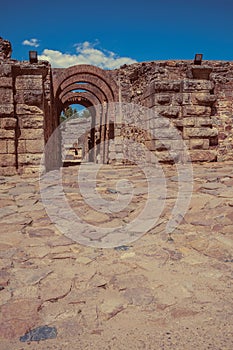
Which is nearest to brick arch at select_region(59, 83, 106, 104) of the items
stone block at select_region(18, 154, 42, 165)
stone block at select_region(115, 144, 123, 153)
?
stone block at select_region(115, 144, 123, 153)

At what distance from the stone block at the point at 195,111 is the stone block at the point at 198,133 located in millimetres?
356

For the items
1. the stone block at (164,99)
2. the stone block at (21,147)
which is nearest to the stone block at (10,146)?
the stone block at (21,147)

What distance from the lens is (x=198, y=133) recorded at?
7488 mm

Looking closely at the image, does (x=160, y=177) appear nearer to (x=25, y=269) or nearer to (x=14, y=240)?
(x=14, y=240)

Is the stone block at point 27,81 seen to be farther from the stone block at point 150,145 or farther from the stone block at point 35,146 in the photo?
the stone block at point 150,145

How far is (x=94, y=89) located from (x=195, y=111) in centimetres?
956

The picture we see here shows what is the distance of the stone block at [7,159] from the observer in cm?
664

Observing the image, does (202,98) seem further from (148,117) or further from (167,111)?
(148,117)

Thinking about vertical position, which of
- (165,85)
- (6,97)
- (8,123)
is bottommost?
(8,123)

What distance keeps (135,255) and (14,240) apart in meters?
1.14

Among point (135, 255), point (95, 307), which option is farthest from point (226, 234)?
point (95, 307)

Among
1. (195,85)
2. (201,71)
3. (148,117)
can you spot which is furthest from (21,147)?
(201,71)

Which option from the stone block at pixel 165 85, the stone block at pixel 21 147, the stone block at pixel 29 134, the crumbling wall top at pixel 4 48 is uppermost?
the crumbling wall top at pixel 4 48

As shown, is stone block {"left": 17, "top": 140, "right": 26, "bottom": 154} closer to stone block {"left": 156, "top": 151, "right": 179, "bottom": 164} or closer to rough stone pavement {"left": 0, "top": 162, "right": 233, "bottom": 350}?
stone block {"left": 156, "top": 151, "right": 179, "bottom": 164}
